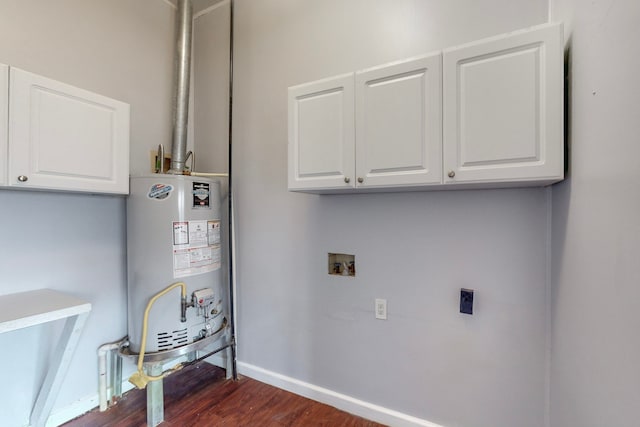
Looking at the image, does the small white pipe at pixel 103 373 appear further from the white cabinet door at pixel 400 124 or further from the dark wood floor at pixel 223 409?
the white cabinet door at pixel 400 124

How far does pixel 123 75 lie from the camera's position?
6.77ft

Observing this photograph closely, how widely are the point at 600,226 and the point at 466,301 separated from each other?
0.80 m

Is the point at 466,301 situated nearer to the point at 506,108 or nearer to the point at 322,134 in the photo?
the point at 506,108

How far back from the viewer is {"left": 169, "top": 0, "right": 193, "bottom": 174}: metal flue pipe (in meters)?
2.13

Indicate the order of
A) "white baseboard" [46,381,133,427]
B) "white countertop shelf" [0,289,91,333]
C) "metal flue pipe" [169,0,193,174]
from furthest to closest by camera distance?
"metal flue pipe" [169,0,193,174], "white baseboard" [46,381,133,427], "white countertop shelf" [0,289,91,333]

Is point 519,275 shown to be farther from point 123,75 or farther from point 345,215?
point 123,75

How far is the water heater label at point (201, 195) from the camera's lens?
1.91m

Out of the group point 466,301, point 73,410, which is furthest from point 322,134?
point 73,410

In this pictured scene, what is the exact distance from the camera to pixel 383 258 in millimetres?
1793

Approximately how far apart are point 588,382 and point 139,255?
7.32 feet

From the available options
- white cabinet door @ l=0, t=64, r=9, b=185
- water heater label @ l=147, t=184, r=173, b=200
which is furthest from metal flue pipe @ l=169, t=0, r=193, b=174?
white cabinet door @ l=0, t=64, r=9, b=185

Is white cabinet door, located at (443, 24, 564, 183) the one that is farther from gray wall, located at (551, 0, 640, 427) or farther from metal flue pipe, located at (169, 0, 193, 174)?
metal flue pipe, located at (169, 0, 193, 174)

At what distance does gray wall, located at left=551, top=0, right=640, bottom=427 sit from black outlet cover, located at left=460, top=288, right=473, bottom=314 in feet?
1.19

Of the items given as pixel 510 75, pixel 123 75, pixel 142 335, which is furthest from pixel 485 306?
pixel 123 75
